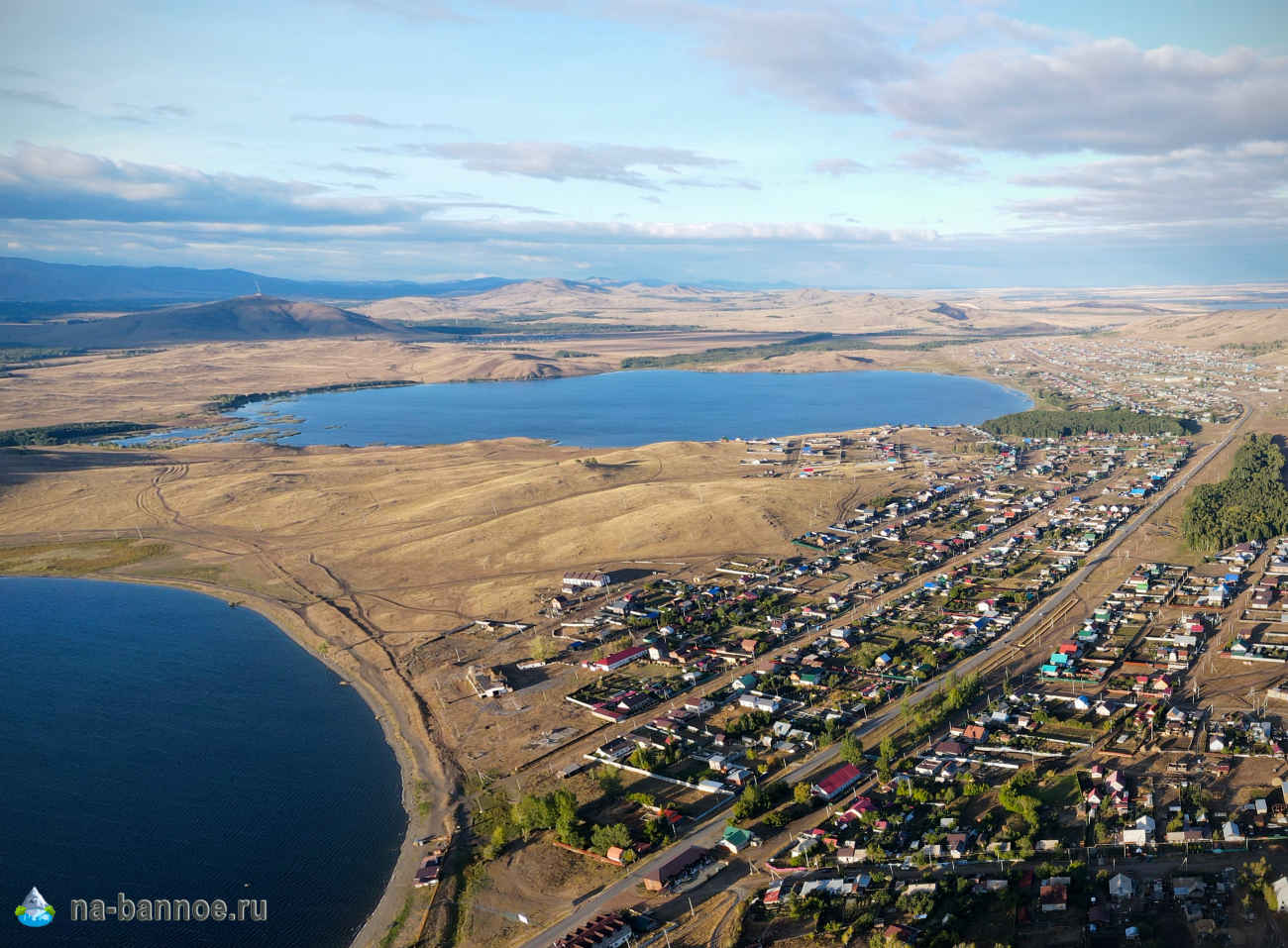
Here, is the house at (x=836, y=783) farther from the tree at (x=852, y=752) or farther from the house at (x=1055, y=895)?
the house at (x=1055, y=895)

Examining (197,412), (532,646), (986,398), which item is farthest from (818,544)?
(197,412)

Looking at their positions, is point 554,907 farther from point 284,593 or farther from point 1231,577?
point 1231,577

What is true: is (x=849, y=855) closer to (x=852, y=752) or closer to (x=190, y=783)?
(x=852, y=752)

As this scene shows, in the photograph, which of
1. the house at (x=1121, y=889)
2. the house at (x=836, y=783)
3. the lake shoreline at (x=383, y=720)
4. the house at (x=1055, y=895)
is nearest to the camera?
the house at (x=1055, y=895)

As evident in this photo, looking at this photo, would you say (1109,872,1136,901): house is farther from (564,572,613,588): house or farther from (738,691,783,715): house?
(564,572,613,588): house

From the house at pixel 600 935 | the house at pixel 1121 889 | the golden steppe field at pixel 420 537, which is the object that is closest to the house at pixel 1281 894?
the house at pixel 1121 889
